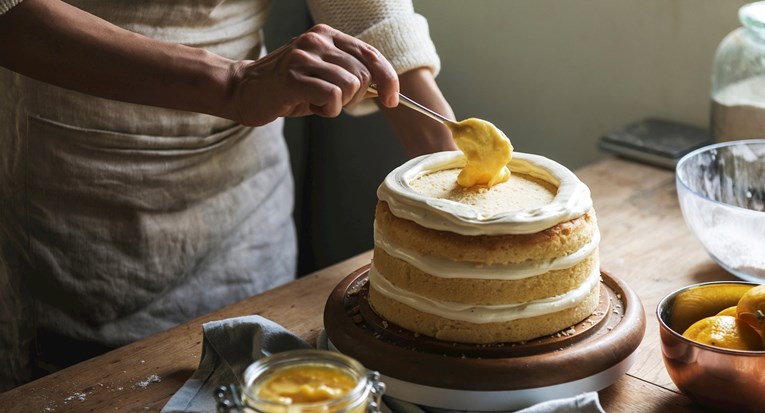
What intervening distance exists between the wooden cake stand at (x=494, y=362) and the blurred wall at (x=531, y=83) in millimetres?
985

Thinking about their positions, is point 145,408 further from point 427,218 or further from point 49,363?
point 49,363

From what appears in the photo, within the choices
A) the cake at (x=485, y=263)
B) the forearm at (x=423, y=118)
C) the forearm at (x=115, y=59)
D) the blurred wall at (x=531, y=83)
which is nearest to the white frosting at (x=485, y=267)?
the cake at (x=485, y=263)

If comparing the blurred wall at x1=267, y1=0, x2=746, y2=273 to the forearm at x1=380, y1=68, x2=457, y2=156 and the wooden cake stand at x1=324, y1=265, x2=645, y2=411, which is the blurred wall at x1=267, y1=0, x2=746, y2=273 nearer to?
the forearm at x1=380, y1=68, x2=457, y2=156

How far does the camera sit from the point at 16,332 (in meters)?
1.47

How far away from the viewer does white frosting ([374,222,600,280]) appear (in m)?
0.98

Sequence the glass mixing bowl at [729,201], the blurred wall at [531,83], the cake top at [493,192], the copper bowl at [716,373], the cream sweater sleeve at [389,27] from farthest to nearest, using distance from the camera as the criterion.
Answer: the blurred wall at [531,83] → the cream sweater sleeve at [389,27] → the glass mixing bowl at [729,201] → the cake top at [493,192] → the copper bowl at [716,373]

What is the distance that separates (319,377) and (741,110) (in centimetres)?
104

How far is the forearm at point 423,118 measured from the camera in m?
1.42

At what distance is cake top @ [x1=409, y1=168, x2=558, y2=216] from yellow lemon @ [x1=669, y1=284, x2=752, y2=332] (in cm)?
20

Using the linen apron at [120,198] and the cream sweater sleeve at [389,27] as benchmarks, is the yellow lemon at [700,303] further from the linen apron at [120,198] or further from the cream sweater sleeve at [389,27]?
the linen apron at [120,198]

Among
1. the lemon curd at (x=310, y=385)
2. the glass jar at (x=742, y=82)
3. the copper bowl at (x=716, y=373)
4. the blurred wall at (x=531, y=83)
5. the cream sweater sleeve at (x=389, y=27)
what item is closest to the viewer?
the lemon curd at (x=310, y=385)

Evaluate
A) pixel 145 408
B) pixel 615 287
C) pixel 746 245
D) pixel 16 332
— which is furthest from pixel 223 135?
pixel 746 245

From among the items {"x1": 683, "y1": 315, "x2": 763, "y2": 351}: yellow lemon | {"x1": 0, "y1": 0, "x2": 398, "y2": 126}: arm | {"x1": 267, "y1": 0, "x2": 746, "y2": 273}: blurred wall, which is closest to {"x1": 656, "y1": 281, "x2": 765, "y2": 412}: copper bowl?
{"x1": 683, "y1": 315, "x2": 763, "y2": 351}: yellow lemon

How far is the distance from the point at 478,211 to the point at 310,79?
0.25 m
